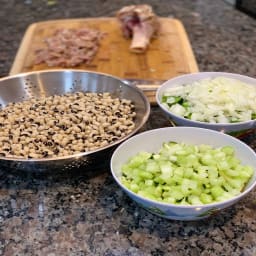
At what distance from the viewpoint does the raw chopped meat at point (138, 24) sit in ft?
5.63

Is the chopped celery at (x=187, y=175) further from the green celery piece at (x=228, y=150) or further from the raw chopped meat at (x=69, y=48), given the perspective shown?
the raw chopped meat at (x=69, y=48)

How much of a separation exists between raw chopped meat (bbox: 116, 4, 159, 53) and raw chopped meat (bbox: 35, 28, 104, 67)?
124 mm

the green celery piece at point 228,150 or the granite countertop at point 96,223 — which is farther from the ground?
the green celery piece at point 228,150

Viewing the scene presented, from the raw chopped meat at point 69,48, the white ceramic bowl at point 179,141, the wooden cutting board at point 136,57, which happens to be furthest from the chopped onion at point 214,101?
the raw chopped meat at point 69,48

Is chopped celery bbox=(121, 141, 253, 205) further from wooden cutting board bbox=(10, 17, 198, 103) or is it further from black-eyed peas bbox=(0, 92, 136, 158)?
wooden cutting board bbox=(10, 17, 198, 103)

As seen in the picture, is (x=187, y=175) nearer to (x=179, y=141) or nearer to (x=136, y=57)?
(x=179, y=141)

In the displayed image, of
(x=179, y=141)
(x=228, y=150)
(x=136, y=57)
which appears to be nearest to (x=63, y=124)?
(x=179, y=141)

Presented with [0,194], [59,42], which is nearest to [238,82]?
[0,194]

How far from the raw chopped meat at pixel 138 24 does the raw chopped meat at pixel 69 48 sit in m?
0.12

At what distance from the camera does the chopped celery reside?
2.61ft

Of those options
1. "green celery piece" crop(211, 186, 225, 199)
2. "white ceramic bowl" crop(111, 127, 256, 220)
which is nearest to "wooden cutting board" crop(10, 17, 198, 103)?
"white ceramic bowl" crop(111, 127, 256, 220)

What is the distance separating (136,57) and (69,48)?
0.90 ft

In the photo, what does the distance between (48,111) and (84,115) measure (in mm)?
108

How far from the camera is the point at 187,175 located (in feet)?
2.72
